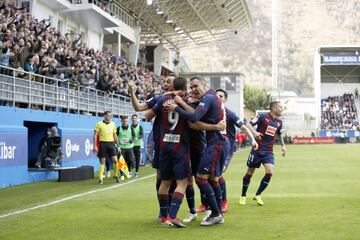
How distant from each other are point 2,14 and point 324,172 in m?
12.5

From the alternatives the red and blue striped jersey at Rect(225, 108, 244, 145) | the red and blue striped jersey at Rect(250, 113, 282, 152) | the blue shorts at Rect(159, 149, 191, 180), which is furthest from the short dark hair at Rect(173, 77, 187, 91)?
the red and blue striped jersey at Rect(250, 113, 282, 152)

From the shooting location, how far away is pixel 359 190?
16172 millimetres

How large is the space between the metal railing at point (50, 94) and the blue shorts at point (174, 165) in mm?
9680

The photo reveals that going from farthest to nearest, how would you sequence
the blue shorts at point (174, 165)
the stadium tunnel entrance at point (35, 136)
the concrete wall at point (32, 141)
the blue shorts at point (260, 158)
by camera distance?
the stadium tunnel entrance at point (35, 136) → the concrete wall at point (32, 141) → the blue shorts at point (260, 158) → the blue shorts at point (174, 165)

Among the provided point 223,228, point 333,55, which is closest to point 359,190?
point 223,228

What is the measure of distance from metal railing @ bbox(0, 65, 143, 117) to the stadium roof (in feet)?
78.7

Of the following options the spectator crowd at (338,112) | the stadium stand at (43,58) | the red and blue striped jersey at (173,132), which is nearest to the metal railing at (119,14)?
the stadium stand at (43,58)

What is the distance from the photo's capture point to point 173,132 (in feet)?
32.7

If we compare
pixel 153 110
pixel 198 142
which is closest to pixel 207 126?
pixel 198 142

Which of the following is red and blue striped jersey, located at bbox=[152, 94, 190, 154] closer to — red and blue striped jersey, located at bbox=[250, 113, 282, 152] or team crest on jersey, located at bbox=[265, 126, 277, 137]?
red and blue striped jersey, located at bbox=[250, 113, 282, 152]

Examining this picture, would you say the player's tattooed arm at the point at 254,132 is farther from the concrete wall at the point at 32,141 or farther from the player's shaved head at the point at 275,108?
the concrete wall at the point at 32,141

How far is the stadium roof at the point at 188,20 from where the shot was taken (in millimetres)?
58125

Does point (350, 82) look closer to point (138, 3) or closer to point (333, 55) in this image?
point (333, 55)

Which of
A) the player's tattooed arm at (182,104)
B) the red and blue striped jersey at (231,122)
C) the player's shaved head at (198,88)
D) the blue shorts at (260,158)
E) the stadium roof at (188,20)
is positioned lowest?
the blue shorts at (260,158)
